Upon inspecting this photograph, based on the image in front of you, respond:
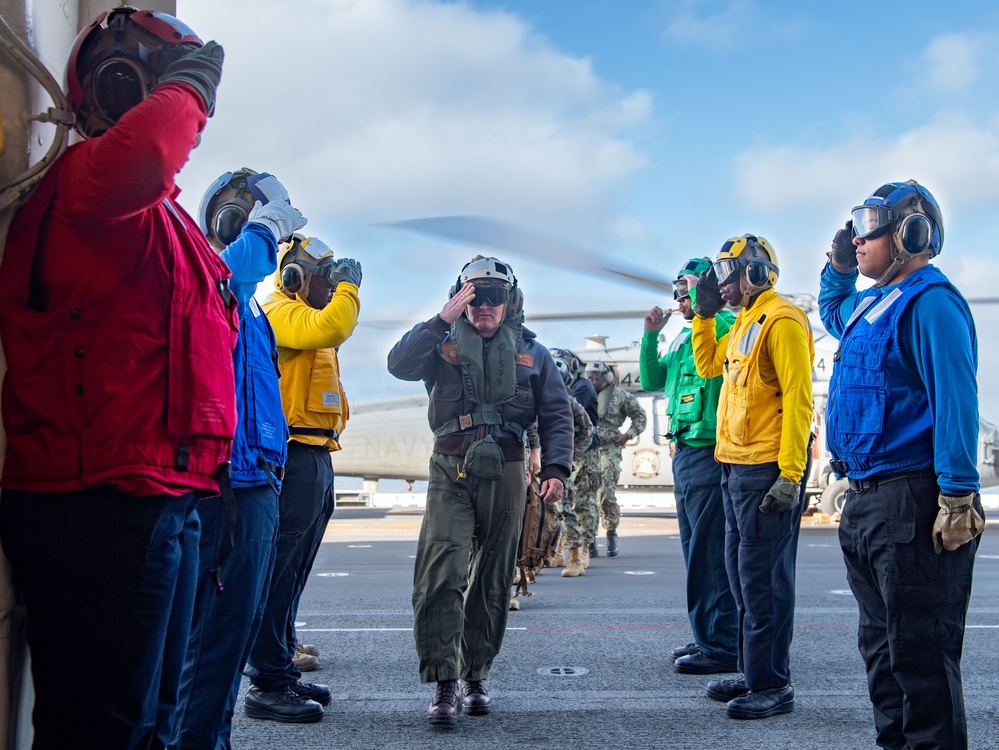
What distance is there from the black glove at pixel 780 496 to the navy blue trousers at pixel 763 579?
0.19 feet

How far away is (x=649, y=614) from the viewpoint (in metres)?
7.33

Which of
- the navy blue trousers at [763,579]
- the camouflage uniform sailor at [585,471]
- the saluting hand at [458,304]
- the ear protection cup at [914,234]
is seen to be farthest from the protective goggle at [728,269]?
the camouflage uniform sailor at [585,471]

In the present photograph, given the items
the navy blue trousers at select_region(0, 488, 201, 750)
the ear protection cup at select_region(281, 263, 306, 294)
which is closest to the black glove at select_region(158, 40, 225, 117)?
the navy blue trousers at select_region(0, 488, 201, 750)

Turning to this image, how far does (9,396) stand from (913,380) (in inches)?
109

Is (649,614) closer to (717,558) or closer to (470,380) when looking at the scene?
(717,558)

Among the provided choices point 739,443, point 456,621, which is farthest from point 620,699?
point 739,443

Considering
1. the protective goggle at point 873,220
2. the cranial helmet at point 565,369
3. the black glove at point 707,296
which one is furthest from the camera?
the cranial helmet at point 565,369

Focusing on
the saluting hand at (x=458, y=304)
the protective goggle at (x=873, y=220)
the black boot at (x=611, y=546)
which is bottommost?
the black boot at (x=611, y=546)

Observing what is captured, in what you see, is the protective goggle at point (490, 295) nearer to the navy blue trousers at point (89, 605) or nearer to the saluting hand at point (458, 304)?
the saluting hand at point (458, 304)

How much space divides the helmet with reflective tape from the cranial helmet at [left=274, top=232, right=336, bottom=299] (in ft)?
7.89

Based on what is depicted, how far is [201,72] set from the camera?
6.59 ft

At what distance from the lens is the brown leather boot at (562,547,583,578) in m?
9.88

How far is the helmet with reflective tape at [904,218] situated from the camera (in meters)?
3.32

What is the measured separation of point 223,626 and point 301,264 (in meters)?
2.11
